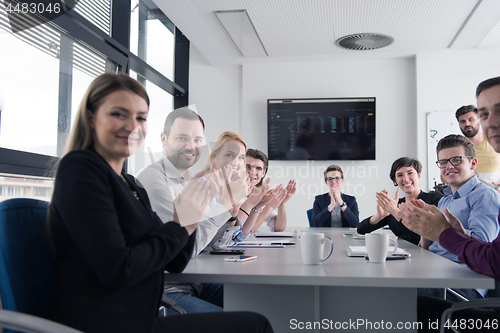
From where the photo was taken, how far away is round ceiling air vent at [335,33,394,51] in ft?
13.2

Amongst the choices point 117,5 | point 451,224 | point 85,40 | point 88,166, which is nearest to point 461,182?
point 451,224

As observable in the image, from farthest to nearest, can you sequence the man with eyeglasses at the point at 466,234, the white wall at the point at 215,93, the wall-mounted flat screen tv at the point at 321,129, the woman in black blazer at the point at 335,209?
the white wall at the point at 215,93 → the wall-mounted flat screen tv at the point at 321,129 → the woman in black blazer at the point at 335,209 → the man with eyeglasses at the point at 466,234

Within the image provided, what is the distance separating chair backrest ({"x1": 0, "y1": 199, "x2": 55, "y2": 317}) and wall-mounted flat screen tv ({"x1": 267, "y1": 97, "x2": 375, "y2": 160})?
392cm

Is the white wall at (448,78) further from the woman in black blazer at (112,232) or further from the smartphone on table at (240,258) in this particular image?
the woman in black blazer at (112,232)

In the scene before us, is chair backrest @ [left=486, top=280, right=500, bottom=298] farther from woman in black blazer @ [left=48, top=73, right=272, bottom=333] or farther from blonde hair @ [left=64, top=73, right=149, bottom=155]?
blonde hair @ [left=64, top=73, right=149, bottom=155]

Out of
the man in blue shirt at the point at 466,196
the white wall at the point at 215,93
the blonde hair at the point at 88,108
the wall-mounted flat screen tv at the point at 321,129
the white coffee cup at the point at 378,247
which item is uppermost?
the white wall at the point at 215,93

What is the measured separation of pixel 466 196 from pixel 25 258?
179cm

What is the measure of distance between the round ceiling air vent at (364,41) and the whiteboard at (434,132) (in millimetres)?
1019

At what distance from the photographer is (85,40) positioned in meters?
2.83

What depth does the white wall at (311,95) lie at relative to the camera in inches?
184

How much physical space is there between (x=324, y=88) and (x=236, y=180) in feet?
11.5

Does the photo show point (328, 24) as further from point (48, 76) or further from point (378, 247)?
point (378, 247)

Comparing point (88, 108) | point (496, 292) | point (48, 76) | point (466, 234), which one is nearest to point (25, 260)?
point (88, 108)

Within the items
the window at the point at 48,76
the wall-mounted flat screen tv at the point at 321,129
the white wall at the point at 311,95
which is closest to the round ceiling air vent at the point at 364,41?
the white wall at the point at 311,95
